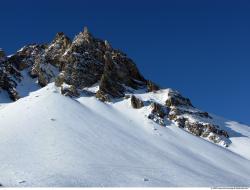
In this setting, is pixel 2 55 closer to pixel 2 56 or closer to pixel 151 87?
pixel 2 56

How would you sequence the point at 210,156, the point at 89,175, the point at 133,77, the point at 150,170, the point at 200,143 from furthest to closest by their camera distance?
1. the point at 133,77
2. the point at 200,143
3. the point at 210,156
4. the point at 150,170
5. the point at 89,175

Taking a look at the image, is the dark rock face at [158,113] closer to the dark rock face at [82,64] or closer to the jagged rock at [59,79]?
the dark rock face at [82,64]

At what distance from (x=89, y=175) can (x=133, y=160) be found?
9640mm

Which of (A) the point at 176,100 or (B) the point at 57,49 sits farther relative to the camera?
(B) the point at 57,49

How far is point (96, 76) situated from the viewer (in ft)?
277

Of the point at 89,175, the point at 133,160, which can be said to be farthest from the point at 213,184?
the point at 89,175

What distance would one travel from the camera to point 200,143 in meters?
64.3

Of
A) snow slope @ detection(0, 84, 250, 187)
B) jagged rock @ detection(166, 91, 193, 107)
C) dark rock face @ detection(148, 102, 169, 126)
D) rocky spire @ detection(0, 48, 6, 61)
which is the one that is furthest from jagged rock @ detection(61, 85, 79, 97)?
rocky spire @ detection(0, 48, 6, 61)

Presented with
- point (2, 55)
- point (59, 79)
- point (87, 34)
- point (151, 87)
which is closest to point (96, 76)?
point (59, 79)

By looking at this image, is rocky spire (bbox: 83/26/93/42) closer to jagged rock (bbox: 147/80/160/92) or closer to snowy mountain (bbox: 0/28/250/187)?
snowy mountain (bbox: 0/28/250/187)

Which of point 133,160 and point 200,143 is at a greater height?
point 200,143

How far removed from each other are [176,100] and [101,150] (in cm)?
3532

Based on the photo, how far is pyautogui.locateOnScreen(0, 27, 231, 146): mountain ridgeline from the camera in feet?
240

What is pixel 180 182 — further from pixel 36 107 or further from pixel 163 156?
pixel 36 107
